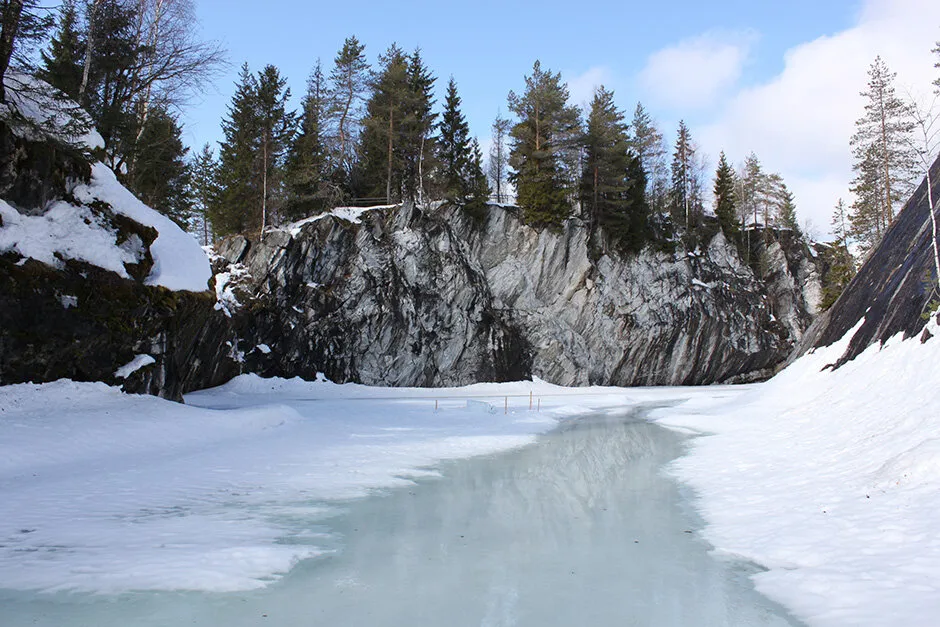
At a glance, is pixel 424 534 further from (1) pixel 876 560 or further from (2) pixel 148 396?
(2) pixel 148 396

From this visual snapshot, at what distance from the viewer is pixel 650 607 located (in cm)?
476

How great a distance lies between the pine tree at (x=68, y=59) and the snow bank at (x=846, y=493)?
22.8 metres

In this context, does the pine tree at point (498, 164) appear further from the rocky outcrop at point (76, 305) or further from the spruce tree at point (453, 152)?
the rocky outcrop at point (76, 305)

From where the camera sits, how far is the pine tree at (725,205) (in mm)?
48562

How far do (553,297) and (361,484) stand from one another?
103 feet

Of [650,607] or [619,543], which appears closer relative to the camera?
[650,607]

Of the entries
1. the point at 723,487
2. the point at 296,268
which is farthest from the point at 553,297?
the point at 723,487

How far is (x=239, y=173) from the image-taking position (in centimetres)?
3453

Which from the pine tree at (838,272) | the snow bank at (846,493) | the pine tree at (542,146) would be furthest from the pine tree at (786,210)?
the snow bank at (846,493)

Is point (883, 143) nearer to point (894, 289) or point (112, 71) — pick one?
point (894, 289)

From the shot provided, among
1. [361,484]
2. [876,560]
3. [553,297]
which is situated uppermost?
[553,297]

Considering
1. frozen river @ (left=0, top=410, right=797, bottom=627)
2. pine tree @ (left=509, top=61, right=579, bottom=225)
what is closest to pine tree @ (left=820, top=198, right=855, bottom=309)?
pine tree @ (left=509, top=61, right=579, bottom=225)

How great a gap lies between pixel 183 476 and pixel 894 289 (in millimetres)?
19705

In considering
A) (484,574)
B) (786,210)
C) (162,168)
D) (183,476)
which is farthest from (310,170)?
(786,210)
